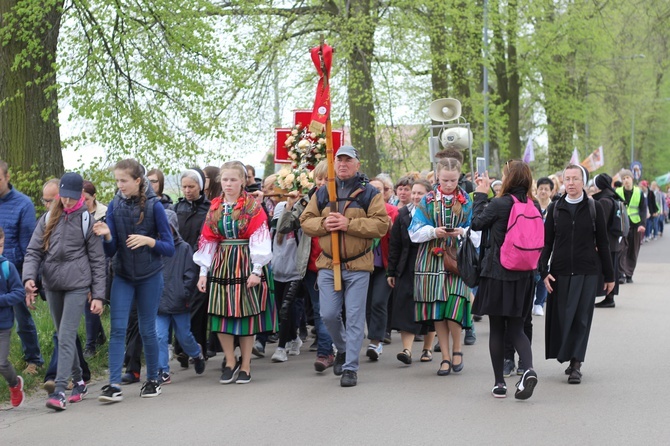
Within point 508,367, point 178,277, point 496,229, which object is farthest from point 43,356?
point 496,229

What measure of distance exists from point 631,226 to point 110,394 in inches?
520

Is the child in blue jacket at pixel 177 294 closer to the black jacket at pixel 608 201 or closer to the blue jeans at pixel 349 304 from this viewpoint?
the blue jeans at pixel 349 304

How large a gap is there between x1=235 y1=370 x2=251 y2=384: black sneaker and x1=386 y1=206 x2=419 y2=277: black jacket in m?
1.60

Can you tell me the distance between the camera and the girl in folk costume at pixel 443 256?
912 cm

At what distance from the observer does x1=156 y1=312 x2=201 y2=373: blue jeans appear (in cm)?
935

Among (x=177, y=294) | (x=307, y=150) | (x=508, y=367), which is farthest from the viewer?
(x=307, y=150)

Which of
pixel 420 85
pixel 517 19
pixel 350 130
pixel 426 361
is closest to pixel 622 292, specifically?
pixel 426 361

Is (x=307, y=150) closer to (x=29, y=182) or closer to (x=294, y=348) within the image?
(x=294, y=348)

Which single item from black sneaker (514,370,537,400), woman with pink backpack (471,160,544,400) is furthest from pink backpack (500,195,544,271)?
black sneaker (514,370,537,400)

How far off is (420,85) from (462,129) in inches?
411

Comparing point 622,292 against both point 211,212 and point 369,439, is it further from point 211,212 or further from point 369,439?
point 369,439

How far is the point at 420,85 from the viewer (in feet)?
94.3

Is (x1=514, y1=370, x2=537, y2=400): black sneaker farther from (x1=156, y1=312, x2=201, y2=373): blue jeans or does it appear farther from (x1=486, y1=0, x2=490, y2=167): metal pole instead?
(x1=486, y1=0, x2=490, y2=167): metal pole

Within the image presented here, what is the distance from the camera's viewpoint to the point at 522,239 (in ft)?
26.2
